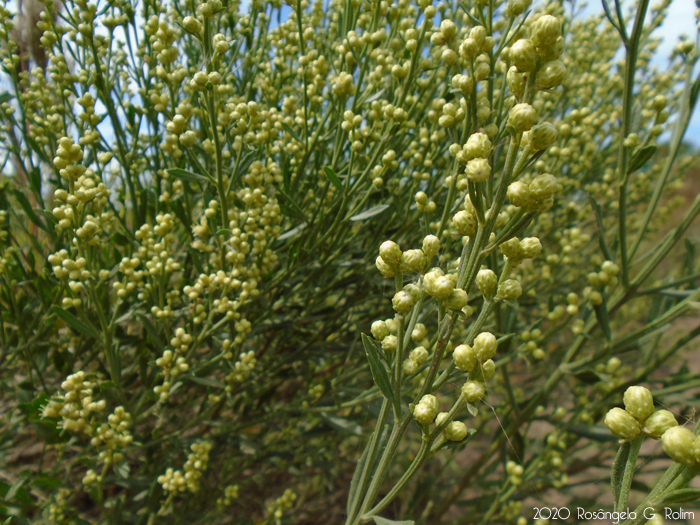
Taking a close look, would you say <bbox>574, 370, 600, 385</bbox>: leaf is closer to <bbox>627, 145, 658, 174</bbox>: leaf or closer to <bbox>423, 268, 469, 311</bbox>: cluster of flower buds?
<bbox>627, 145, 658, 174</bbox>: leaf

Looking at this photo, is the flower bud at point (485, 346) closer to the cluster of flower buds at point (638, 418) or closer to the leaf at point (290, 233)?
the cluster of flower buds at point (638, 418)

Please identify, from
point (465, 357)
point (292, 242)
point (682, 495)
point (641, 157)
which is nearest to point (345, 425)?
point (292, 242)

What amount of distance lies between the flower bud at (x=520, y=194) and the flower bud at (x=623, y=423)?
258 millimetres

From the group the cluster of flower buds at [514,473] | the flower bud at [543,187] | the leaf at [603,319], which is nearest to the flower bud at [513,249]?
the flower bud at [543,187]

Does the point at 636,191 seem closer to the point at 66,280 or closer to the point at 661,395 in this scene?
the point at 661,395

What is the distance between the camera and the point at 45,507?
1.07m

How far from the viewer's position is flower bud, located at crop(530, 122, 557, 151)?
49cm

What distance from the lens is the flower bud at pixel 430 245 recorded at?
2.03ft

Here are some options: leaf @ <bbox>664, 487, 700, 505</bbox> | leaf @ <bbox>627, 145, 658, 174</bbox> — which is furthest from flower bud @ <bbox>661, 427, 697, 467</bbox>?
leaf @ <bbox>627, 145, 658, 174</bbox>

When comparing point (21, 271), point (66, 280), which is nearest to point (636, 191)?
point (66, 280)

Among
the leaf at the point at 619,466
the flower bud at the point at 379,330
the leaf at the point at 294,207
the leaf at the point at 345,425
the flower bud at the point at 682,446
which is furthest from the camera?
the leaf at the point at 345,425

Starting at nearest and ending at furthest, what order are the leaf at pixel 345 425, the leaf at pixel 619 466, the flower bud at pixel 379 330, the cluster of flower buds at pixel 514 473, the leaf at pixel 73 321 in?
the leaf at pixel 619 466 → the flower bud at pixel 379 330 → the leaf at pixel 73 321 → the leaf at pixel 345 425 → the cluster of flower buds at pixel 514 473

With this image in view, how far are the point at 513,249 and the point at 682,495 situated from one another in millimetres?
316

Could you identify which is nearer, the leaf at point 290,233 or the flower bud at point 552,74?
the flower bud at point 552,74
